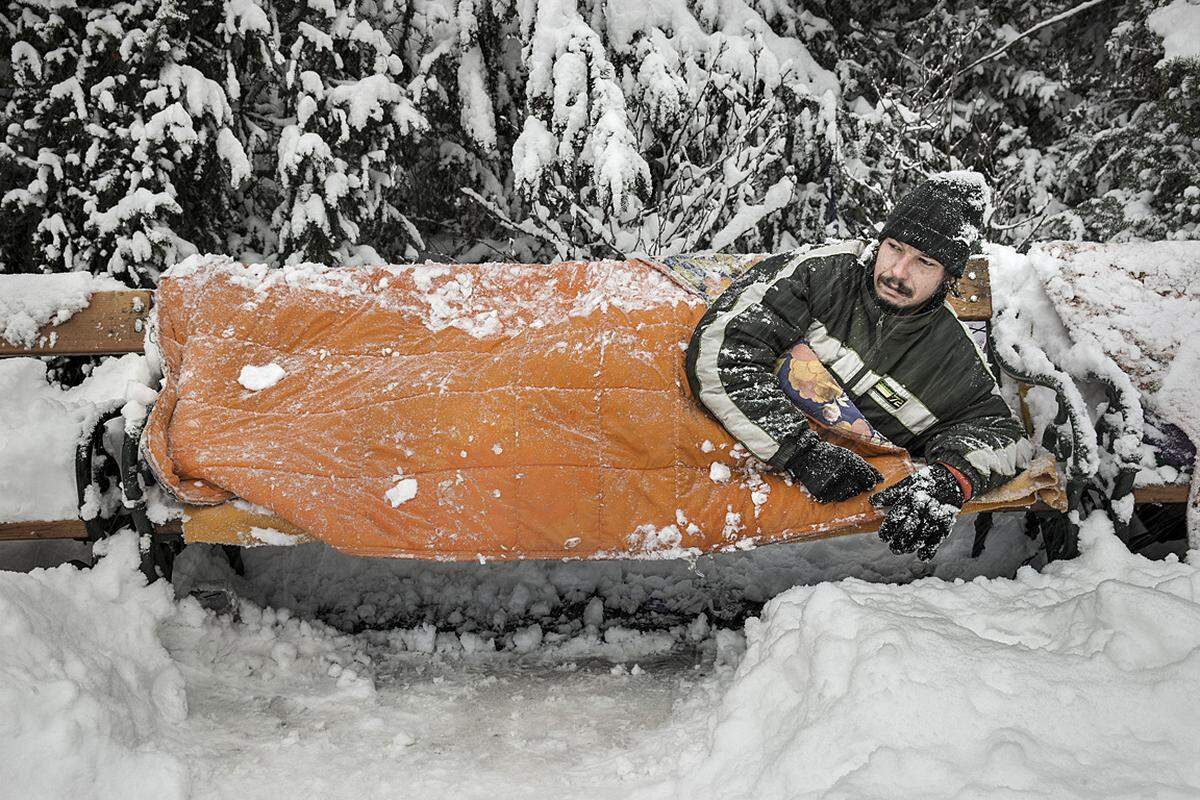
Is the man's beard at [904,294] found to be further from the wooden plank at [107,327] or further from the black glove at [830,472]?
the wooden plank at [107,327]

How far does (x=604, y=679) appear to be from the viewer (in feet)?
8.79

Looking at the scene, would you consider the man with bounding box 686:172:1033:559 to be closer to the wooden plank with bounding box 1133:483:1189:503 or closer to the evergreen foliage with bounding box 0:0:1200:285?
the wooden plank with bounding box 1133:483:1189:503

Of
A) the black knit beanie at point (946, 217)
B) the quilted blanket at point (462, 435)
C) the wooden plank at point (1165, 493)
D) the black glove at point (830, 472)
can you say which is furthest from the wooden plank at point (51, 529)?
the wooden plank at point (1165, 493)

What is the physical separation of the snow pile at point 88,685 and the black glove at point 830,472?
188 centimetres

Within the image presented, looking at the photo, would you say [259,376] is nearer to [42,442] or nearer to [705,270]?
[42,442]

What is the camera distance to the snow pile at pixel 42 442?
2.54 m

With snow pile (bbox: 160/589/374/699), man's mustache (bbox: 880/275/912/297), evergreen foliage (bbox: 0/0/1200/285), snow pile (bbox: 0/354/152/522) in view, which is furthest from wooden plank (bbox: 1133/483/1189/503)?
snow pile (bbox: 0/354/152/522)

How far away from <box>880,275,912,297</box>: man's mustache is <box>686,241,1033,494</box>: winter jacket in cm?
8

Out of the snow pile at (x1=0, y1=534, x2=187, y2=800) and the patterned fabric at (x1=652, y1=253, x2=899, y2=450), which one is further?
the patterned fabric at (x1=652, y1=253, x2=899, y2=450)

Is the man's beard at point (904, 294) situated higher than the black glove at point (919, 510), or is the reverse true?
the man's beard at point (904, 294)

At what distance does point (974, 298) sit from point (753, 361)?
4.38 ft

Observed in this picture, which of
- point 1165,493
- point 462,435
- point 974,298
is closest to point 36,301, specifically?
point 462,435

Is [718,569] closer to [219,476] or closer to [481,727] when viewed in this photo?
[481,727]

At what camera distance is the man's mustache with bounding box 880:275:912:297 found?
8.45ft
